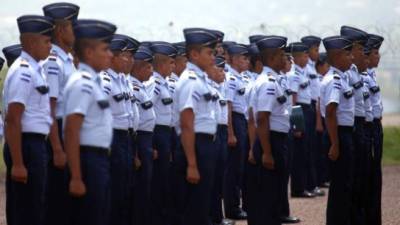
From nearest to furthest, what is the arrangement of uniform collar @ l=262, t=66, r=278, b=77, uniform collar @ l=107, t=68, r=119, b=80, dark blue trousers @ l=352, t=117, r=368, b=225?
uniform collar @ l=107, t=68, r=119, b=80 < uniform collar @ l=262, t=66, r=278, b=77 < dark blue trousers @ l=352, t=117, r=368, b=225

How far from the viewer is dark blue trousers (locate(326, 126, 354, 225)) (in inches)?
361

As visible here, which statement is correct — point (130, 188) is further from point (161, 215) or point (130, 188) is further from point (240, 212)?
point (240, 212)

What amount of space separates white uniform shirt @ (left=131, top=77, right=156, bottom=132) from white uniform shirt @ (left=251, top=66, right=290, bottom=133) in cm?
114

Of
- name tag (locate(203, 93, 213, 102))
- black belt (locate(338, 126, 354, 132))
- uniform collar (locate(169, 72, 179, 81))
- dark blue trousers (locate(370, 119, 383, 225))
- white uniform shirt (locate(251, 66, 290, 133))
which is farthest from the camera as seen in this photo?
uniform collar (locate(169, 72, 179, 81))

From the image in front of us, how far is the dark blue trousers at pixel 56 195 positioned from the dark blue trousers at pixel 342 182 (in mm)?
2682

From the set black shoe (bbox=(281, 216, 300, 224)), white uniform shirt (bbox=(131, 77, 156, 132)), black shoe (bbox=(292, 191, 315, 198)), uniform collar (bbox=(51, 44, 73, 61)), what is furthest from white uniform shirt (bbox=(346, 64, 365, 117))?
black shoe (bbox=(292, 191, 315, 198))

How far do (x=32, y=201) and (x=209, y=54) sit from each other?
205 centimetres

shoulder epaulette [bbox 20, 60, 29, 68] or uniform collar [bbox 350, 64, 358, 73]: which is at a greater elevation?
shoulder epaulette [bbox 20, 60, 29, 68]

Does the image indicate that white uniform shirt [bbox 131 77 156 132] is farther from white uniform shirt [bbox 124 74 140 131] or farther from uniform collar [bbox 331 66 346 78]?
uniform collar [bbox 331 66 346 78]

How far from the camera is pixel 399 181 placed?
15320 millimetres

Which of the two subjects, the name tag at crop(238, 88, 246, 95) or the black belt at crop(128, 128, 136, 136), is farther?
the name tag at crop(238, 88, 246, 95)

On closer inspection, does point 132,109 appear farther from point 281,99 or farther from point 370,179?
point 370,179

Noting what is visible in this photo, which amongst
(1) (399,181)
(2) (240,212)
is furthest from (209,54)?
(1) (399,181)

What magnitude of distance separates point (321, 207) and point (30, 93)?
575 centimetres
